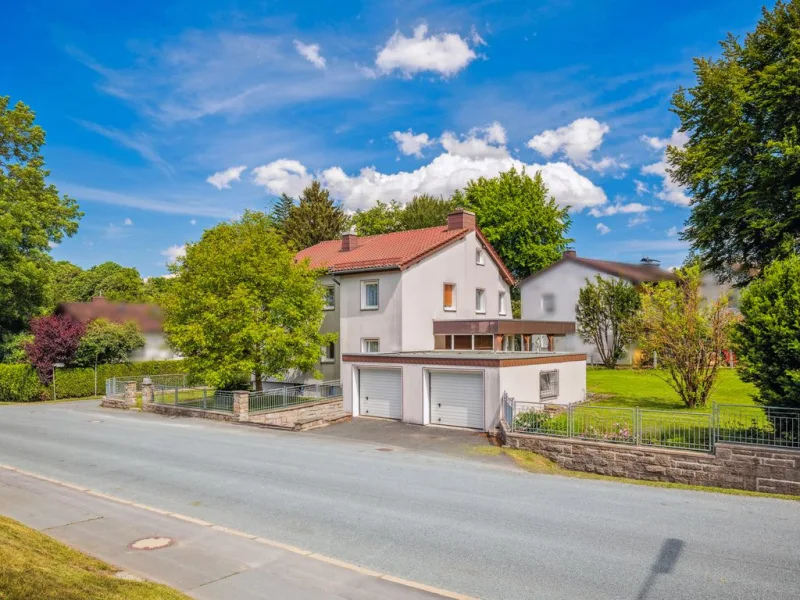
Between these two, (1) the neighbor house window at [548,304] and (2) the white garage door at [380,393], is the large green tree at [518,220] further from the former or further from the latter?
(2) the white garage door at [380,393]

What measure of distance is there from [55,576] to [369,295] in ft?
76.3

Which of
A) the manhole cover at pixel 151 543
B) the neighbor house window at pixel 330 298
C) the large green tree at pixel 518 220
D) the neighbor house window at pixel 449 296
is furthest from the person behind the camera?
the large green tree at pixel 518 220

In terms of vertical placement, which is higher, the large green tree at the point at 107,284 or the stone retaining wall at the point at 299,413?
the large green tree at the point at 107,284

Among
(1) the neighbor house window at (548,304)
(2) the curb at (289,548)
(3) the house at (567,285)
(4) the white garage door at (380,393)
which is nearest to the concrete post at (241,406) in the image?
(4) the white garage door at (380,393)

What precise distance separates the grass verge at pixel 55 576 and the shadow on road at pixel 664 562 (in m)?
6.05

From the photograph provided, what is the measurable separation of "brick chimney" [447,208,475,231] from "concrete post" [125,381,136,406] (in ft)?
63.6

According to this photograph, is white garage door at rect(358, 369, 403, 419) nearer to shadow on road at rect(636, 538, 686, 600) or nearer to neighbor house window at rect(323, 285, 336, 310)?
neighbor house window at rect(323, 285, 336, 310)

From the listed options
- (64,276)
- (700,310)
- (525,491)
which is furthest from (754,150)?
(64,276)

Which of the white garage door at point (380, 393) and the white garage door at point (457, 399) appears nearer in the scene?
the white garage door at point (457, 399)

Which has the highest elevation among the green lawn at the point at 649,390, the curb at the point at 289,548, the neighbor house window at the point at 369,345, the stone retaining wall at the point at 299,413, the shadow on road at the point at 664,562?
the neighbor house window at the point at 369,345

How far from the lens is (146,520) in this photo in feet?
35.2

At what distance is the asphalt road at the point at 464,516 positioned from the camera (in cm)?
821

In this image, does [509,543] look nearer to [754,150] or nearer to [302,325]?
[302,325]

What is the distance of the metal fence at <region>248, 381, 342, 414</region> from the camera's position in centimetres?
2450
